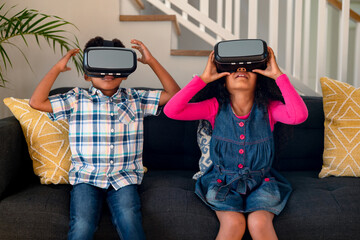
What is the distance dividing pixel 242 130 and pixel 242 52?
321 millimetres

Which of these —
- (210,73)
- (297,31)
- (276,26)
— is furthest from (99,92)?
(297,31)

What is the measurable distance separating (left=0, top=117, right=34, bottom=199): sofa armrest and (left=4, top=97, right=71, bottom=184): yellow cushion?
0.04m

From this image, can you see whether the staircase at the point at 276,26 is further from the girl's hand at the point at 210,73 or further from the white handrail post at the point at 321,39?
the girl's hand at the point at 210,73

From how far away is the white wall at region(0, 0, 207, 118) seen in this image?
6.55 feet

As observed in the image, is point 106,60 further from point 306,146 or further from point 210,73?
point 306,146

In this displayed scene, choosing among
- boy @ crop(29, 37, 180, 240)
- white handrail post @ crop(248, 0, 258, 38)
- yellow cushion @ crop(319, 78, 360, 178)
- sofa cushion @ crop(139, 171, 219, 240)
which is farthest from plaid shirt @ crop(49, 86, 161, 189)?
white handrail post @ crop(248, 0, 258, 38)

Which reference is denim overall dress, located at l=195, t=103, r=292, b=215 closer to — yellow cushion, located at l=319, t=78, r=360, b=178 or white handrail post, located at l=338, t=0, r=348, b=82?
yellow cushion, located at l=319, t=78, r=360, b=178

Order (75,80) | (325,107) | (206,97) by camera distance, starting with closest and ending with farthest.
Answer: (206,97) < (325,107) < (75,80)

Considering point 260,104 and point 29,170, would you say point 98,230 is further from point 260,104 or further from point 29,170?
point 260,104

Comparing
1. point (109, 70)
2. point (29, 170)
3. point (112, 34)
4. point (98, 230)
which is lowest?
point (98, 230)

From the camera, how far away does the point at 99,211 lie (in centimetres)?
120

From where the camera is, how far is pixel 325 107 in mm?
1591

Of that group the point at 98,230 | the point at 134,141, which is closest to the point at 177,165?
the point at 134,141

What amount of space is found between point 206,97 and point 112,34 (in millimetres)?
888
